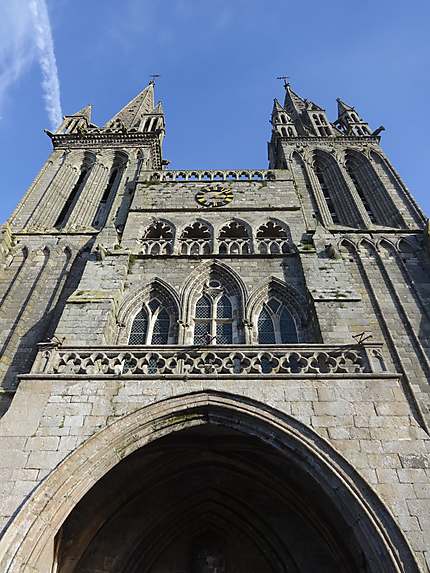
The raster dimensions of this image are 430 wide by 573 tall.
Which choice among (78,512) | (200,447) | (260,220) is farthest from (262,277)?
(78,512)

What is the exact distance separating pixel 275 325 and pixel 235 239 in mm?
3707

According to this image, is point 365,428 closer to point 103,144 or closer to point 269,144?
point 103,144

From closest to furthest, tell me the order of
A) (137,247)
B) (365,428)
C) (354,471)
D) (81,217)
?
(354,471) → (365,428) → (137,247) → (81,217)

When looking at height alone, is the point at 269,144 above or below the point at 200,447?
above

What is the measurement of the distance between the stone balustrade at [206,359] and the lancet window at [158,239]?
563 cm

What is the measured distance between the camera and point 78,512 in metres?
7.70

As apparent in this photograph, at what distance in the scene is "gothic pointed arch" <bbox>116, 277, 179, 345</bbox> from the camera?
1109cm

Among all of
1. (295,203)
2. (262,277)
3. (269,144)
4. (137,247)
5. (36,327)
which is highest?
(269,144)

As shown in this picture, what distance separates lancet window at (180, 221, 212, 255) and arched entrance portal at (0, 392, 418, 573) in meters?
6.84

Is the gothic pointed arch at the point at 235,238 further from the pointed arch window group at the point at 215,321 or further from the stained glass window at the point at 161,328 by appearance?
the stained glass window at the point at 161,328

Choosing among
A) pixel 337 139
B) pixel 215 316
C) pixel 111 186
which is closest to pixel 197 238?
pixel 215 316

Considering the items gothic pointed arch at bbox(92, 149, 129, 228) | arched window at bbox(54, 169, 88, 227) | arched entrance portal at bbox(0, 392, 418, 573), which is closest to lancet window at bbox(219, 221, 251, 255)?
gothic pointed arch at bbox(92, 149, 129, 228)

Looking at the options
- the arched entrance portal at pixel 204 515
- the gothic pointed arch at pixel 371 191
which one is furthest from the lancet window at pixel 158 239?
the gothic pointed arch at pixel 371 191

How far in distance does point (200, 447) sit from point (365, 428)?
2.96 meters
